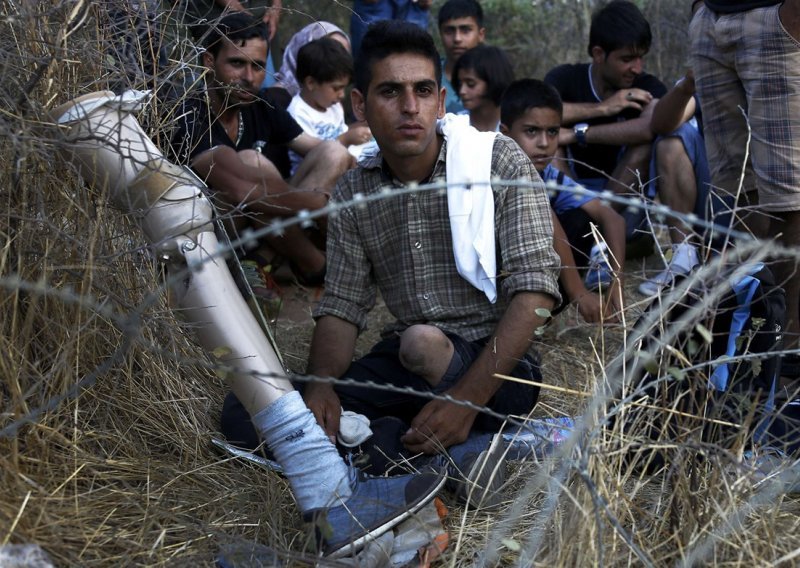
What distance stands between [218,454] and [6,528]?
85 centimetres

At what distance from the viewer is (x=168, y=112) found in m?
3.04

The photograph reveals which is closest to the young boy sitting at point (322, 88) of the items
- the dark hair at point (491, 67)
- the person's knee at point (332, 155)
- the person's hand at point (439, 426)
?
the person's knee at point (332, 155)

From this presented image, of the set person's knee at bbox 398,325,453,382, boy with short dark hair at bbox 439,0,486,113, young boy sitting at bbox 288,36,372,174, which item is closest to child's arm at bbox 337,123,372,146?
young boy sitting at bbox 288,36,372,174

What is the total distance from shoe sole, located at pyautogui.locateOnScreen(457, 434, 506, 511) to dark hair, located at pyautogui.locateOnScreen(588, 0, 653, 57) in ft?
10.3

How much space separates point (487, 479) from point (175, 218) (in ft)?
3.47

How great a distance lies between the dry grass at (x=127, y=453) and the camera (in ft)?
6.49

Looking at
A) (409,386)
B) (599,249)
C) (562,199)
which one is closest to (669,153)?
(562,199)

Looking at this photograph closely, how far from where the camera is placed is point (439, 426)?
2672mm

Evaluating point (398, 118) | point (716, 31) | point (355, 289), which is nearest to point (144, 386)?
point (355, 289)

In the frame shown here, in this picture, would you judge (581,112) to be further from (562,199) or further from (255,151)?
(255,151)

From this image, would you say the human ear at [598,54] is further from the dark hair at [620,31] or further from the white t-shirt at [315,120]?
the white t-shirt at [315,120]

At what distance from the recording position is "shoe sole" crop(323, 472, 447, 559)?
2.13 metres

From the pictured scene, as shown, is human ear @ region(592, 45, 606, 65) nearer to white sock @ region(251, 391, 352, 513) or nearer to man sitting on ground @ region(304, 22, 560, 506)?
man sitting on ground @ region(304, 22, 560, 506)

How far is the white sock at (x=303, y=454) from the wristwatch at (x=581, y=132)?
3088 mm
